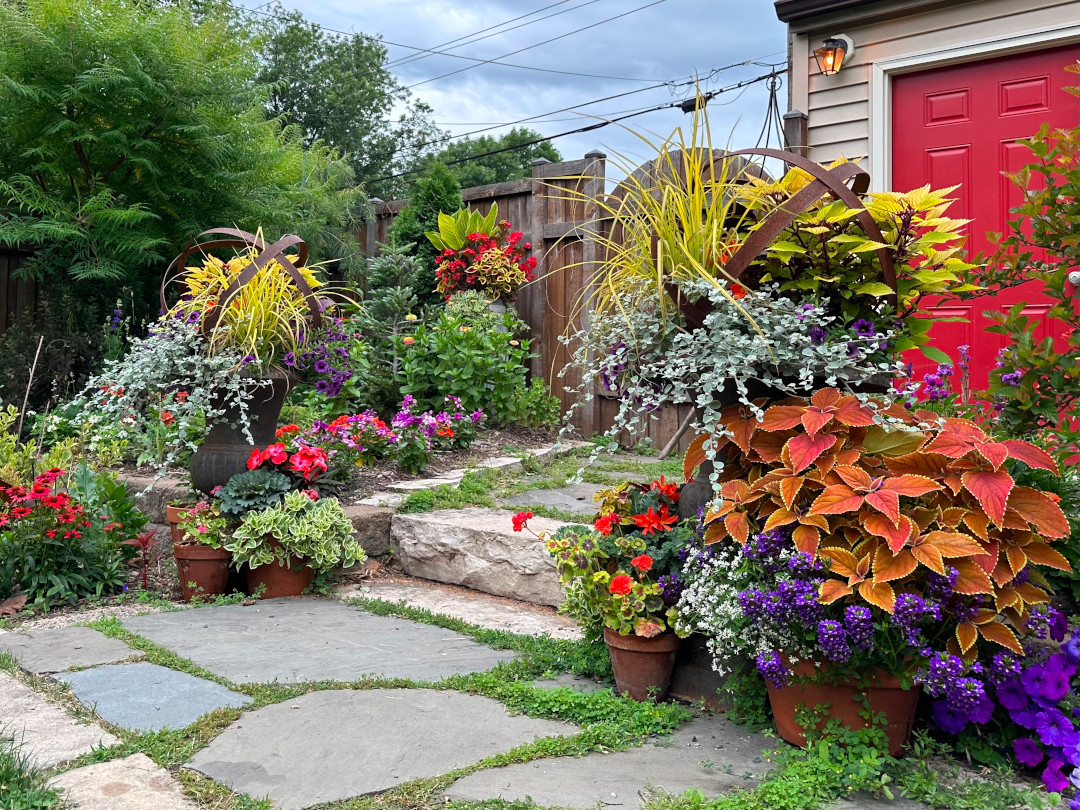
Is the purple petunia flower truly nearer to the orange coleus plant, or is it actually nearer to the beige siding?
the orange coleus plant

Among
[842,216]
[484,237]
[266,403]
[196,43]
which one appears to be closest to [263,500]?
[266,403]

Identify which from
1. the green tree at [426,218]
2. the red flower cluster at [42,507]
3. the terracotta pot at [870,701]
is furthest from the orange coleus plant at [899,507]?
the green tree at [426,218]

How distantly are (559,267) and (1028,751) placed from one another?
191 inches

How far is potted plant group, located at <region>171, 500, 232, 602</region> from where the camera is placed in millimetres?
3609

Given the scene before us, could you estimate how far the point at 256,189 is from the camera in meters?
7.08

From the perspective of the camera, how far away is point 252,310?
3705 mm

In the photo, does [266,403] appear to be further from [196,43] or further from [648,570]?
[196,43]

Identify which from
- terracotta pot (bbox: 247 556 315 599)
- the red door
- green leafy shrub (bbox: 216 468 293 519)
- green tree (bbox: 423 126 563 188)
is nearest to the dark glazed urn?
green leafy shrub (bbox: 216 468 293 519)

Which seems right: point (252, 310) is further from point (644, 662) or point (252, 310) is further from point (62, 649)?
point (644, 662)

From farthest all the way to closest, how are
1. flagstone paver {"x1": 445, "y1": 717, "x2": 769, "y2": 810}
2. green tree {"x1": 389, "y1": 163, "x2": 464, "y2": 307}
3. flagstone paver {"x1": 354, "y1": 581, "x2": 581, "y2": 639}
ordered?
green tree {"x1": 389, "y1": 163, "x2": 464, "y2": 307} < flagstone paver {"x1": 354, "y1": 581, "x2": 581, "y2": 639} < flagstone paver {"x1": 445, "y1": 717, "x2": 769, "y2": 810}

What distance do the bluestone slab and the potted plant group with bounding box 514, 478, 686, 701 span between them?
3.20ft

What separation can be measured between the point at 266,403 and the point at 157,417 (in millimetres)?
1626

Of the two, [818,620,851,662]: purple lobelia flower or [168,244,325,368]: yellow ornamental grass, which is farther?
[168,244,325,368]: yellow ornamental grass

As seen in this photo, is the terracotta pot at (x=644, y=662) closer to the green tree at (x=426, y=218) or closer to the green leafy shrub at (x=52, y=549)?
the green leafy shrub at (x=52, y=549)
